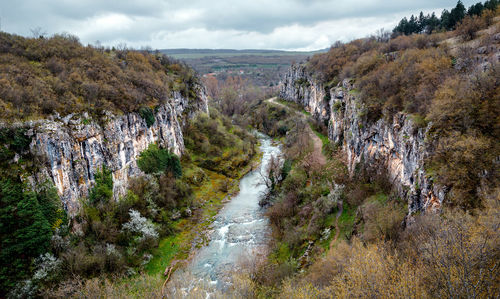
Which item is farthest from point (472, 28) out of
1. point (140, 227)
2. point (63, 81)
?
point (63, 81)

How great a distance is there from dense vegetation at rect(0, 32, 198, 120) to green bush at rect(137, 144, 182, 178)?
7.67 metres

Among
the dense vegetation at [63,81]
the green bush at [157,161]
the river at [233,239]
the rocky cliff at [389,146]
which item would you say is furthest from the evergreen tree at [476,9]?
the green bush at [157,161]

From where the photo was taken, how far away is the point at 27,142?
2697 cm

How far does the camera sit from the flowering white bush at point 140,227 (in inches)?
1341

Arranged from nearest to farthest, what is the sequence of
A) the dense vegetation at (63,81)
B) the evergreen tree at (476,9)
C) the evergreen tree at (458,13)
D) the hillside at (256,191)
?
the hillside at (256,191) → the dense vegetation at (63,81) → the evergreen tree at (476,9) → the evergreen tree at (458,13)

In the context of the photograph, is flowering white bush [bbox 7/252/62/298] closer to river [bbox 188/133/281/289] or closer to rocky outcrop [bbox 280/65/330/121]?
river [bbox 188/133/281/289]

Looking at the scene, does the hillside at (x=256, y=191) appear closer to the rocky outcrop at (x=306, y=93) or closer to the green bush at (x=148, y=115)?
the green bush at (x=148, y=115)

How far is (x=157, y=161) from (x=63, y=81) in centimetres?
1809

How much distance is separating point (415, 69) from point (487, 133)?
13521 millimetres

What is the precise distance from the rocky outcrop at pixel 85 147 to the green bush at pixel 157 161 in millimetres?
1062

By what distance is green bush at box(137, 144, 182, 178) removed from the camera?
150 ft

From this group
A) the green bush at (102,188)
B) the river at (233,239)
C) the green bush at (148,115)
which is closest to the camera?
the river at (233,239)

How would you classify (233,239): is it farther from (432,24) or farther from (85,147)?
(432,24)

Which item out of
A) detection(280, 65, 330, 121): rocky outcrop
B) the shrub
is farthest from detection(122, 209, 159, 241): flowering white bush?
the shrub
